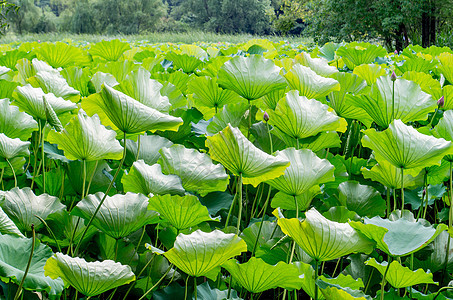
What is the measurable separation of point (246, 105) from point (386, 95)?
0.98 ft

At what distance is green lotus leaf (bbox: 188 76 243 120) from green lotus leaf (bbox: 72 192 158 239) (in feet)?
1.49

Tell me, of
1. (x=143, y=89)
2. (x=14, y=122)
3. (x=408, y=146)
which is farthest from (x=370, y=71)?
(x=14, y=122)

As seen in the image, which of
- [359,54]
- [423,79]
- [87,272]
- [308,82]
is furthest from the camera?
[359,54]

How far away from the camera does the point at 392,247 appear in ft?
1.81

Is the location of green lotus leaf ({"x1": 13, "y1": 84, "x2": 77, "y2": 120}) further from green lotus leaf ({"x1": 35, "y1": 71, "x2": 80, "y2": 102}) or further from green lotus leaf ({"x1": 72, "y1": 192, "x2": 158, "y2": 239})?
green lotus leaf ({"x1": 72, "y1": 192, "x2": 158, "y2": 239})

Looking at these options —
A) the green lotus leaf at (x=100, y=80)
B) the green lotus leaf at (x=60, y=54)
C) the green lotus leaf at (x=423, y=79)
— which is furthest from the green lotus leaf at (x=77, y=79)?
the green lotus leaf at (x=423, y=79)

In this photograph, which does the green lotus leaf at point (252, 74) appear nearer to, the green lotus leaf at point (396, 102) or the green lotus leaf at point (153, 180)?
the green lotus leaf at point (396, 102)

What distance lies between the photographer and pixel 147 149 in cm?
83

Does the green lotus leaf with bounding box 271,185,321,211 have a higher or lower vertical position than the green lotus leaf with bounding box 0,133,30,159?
lower

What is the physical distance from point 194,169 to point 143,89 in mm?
211

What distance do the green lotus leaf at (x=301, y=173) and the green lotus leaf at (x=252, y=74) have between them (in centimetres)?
24

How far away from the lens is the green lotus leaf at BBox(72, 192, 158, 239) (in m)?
0.58

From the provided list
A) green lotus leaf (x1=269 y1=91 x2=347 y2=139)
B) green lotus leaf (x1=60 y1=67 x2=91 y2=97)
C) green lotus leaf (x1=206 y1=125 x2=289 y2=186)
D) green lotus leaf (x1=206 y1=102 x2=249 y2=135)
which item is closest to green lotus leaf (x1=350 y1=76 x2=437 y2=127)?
green lotus leaf (x1=269 y1=91 x2=347 y2=139)

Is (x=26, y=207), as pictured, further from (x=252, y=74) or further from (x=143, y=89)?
(x=252, y=74)
